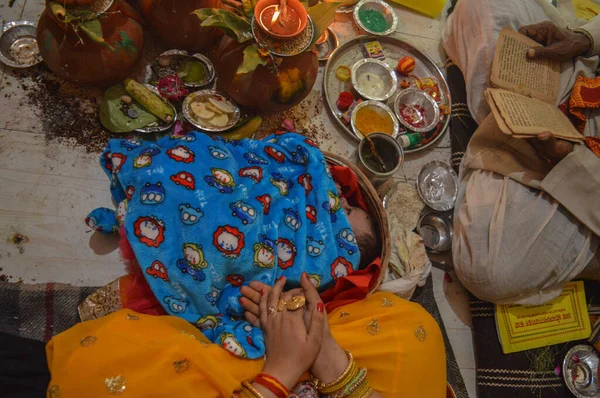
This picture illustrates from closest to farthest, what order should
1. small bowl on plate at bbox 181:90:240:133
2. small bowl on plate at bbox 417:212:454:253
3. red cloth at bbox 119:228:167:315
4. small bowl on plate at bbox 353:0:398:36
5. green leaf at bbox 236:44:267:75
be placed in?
red cloth at bbox 119:228:167:315 < green leaf at bbox 236:44:267:75 < small bowl on plate at bbox 181:90:240:133 < small bowl on plate at bbox 417:212:454:253 < small bowl on plate at bbox 353:0:398:36

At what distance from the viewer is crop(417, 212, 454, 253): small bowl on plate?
1.95 meters

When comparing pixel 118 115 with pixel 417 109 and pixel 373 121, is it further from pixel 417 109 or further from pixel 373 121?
pixel 417 109

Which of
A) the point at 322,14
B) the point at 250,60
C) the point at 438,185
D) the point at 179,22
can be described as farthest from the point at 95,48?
the point at 438,185

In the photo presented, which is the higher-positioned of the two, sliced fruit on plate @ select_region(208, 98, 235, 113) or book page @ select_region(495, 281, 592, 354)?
sliced fruit on plate @ select_region(208, 98, 235, 113)

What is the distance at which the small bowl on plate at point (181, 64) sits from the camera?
6.19ft

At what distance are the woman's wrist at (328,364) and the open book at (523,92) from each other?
1044mm

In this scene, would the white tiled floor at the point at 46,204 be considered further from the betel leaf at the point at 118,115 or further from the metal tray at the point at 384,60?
the metal tray at the point at 384,60

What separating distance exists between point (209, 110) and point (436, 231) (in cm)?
116

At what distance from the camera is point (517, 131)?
5.28ft

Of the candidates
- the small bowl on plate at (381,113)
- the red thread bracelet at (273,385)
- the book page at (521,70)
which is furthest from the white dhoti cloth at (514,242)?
the red thread bracelet at (273,385)

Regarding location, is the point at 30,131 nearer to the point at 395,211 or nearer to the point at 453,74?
the point at 395,211

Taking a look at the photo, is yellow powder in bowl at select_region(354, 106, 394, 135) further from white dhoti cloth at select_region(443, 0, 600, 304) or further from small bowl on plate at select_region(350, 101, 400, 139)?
white dhoti cloth at select_region(443, 0, 600, 304)

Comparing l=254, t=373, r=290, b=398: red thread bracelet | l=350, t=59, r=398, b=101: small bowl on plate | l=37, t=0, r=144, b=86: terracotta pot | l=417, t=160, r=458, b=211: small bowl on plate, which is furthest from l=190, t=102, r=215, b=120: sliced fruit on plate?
l=254, t=373, r=290, b=398: red thread bracelet

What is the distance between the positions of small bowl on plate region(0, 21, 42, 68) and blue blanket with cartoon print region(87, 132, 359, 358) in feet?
2.37
